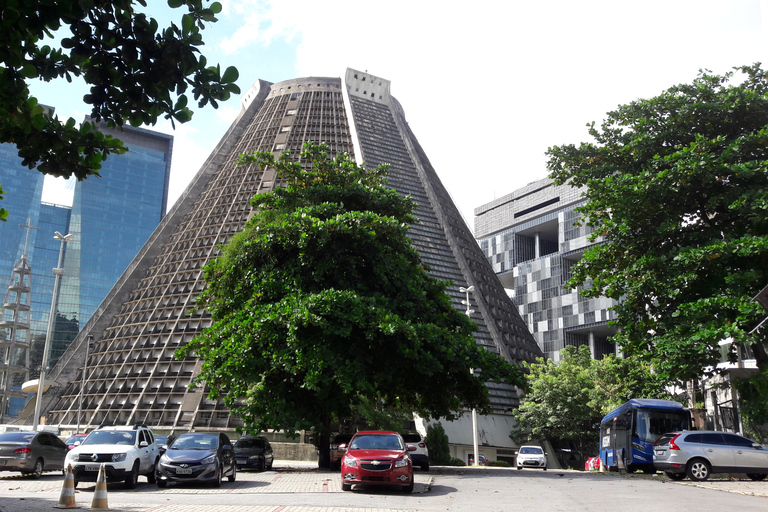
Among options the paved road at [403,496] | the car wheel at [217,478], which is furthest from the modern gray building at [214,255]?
the car wheel at [217,478]

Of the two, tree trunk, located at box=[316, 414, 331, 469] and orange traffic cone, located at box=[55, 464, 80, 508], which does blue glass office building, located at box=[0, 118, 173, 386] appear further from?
orange traffic cone, located at box=[55, 464, 80, 508]

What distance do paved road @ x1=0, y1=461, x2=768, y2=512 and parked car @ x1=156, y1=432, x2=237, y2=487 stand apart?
34 centimetres

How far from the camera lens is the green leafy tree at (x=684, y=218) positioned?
17484 millimetres

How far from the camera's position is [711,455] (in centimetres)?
1864

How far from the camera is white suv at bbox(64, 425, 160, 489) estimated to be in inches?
611

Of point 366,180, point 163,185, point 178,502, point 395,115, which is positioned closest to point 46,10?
point 178,502

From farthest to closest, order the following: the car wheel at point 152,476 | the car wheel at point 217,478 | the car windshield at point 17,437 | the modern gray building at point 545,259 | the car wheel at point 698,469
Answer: the modern gray building at point 545,259
the car wheel at point 698,469
the car windshield at point 17,437
the car wheel at point 152,476
the car wheel at point 217,478

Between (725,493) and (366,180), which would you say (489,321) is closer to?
(366,180)

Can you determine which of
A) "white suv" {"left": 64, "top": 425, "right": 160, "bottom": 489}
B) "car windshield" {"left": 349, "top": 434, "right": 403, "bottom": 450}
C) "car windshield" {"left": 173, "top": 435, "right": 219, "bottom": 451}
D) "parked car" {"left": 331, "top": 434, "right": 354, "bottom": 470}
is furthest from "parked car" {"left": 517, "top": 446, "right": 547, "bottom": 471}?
"white suv" {"left": 64, "top": 425, "right": 160, "bottom": 489}

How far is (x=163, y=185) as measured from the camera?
14238 centimetres

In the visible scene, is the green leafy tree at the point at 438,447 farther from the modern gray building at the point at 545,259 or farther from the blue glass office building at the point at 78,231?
the blue glass office building at the point at 78,231

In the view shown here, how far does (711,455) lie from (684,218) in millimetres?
7366

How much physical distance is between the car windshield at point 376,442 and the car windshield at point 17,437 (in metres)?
9.84

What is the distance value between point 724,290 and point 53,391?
47436 mm
